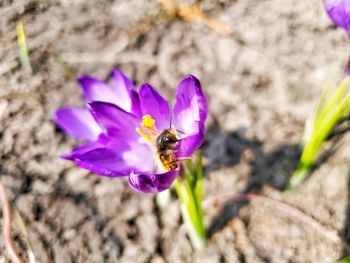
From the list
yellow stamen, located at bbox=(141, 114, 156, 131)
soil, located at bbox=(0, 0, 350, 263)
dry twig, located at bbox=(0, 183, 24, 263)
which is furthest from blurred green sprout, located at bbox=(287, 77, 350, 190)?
dry twig, located at bbox=(0, 183, 24, 263)

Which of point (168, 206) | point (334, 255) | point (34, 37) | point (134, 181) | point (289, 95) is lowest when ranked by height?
point (334, 255)

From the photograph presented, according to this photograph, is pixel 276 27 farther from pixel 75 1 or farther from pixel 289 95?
pixel 75 1

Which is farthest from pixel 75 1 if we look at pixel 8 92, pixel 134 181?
pixel 134 181

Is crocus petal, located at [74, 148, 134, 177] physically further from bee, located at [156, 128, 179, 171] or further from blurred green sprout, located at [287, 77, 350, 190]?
blurred green sprout, located at [287, 77, 350, 190]

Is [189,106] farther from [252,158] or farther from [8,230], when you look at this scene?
[8,230]

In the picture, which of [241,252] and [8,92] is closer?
[241,252]

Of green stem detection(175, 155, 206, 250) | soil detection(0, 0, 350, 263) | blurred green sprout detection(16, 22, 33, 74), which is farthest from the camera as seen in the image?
blurred green sprout detection(16, 22, 33, 74)
